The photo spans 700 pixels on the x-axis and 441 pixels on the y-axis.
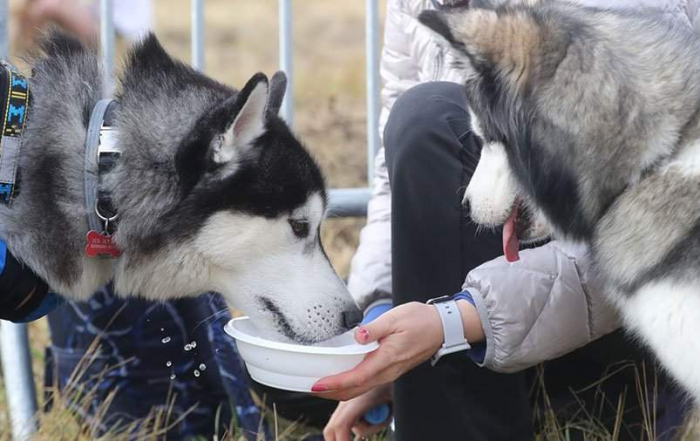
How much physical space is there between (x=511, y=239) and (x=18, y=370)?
5.95 ft

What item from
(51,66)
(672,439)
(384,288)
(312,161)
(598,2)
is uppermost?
(598,2)

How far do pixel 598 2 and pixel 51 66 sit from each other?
1.31 meters

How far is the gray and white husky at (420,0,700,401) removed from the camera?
197 cm

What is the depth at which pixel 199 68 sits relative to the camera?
11.1ft

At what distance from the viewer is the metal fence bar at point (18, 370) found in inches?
128

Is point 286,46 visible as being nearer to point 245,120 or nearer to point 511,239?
point 245,120

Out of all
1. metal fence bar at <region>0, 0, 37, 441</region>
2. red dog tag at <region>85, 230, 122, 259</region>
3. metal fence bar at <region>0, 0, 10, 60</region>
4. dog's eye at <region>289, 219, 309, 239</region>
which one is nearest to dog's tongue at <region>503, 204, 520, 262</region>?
dog's eye at <region>289, 219, 309, 239</region>

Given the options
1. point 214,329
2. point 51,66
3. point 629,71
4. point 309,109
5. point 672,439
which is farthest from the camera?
point 309,109

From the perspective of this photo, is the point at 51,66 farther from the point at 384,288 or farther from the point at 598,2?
the point at 598,2

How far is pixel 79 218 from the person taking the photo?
90.6 inches

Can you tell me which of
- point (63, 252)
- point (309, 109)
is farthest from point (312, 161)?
point (309, 109)

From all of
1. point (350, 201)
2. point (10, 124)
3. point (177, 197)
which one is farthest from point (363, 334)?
point (350, 201)

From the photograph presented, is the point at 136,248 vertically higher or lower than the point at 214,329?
higher

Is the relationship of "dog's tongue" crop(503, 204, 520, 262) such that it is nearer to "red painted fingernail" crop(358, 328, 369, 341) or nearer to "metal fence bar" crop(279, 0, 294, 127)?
"red painted fingernail" crop(358, 328, 369, 341)
